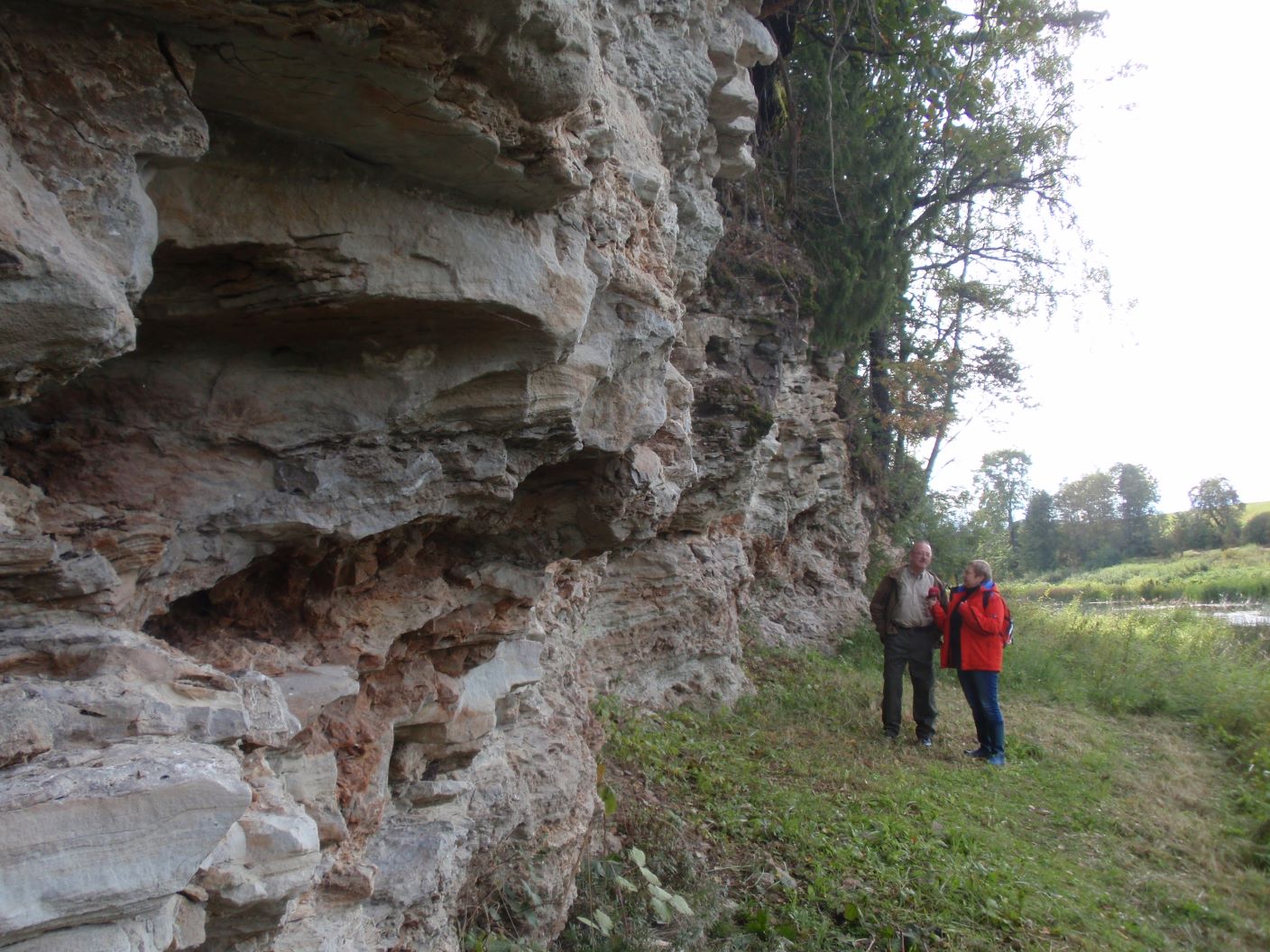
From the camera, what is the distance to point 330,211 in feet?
7.23

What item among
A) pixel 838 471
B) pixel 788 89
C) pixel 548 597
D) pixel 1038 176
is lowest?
pixel 548 597

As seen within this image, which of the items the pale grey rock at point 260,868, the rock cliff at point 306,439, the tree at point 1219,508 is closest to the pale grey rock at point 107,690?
the rock cliff at point 306,439

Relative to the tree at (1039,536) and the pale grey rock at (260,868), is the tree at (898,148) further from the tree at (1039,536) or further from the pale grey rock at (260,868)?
the tree at (1039,536)

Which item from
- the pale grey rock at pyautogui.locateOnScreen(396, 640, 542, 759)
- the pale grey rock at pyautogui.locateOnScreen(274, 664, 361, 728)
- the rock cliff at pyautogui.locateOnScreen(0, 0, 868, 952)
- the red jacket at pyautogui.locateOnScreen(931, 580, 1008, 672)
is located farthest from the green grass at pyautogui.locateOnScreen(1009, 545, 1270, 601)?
the pale grey rock at pyautogui.locateOnScreen(274, 664, 361, 728)

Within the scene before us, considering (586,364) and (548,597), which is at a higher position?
(586,364)

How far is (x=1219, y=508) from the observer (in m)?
37.7

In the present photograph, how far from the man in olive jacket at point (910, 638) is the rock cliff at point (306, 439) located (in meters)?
4.21

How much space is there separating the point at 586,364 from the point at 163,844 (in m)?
2.03

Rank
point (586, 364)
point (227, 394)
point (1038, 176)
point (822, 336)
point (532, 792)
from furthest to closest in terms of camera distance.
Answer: point (1038, 176)
point (822, 336)
point (532, 792)
point (586, 364)
point (227, 394)

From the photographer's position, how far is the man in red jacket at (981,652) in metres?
7.34

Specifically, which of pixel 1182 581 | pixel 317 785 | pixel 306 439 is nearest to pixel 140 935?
pixel 317 785

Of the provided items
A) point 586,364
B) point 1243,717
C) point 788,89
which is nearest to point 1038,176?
point 788,89

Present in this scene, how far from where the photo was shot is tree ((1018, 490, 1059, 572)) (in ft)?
142

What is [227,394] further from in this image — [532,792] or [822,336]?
[822,336]
